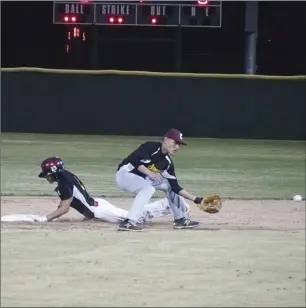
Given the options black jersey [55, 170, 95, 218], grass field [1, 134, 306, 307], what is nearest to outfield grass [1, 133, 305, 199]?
grass field [1, 134, 306, 307]

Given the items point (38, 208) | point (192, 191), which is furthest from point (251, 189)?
point (38, 208)

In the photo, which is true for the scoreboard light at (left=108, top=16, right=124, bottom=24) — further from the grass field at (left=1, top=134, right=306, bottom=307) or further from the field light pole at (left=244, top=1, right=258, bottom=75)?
the grass field at (left=1, top=134, right=306, bottom=307)

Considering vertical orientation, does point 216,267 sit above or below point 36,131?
above

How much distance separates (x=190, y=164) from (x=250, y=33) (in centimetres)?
732

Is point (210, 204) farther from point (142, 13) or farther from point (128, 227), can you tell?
point (142, 13)

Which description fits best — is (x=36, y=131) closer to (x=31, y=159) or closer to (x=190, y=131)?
(x=190, y=131)

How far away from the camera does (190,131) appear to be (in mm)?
21172

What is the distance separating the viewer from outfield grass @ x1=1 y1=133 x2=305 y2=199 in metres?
12.0

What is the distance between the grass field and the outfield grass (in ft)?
0.20

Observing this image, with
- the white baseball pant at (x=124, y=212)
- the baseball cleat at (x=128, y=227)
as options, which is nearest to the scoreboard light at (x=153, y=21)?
the white baseball pant at (x=124, y=212)

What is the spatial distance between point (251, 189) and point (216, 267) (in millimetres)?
5982

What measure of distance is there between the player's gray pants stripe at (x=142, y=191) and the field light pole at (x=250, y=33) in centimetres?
1404

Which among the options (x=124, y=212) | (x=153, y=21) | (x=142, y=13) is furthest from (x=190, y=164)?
(x=124, y=212)

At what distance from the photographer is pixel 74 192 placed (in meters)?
8.37
